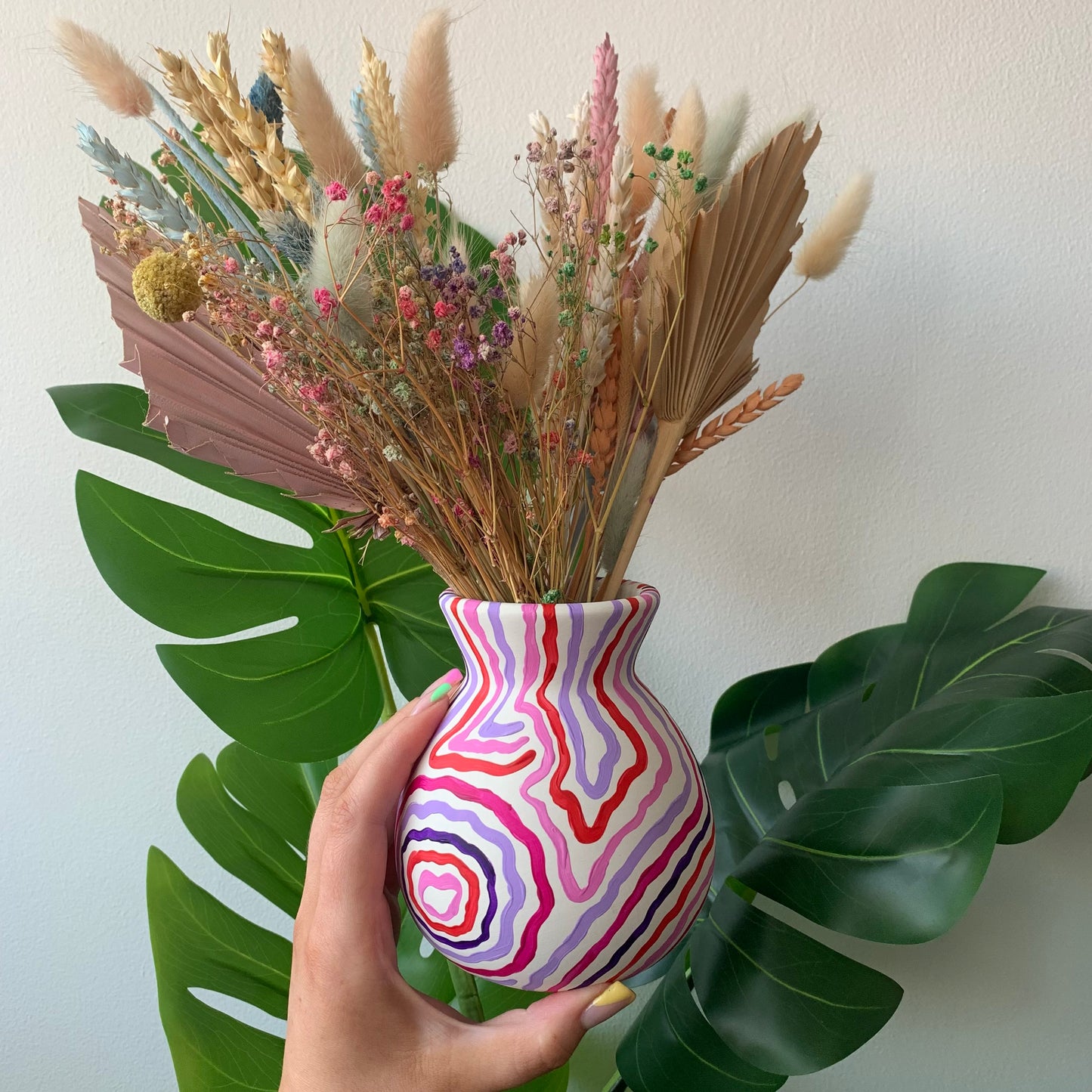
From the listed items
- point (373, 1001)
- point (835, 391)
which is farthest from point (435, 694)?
point (835, 391)

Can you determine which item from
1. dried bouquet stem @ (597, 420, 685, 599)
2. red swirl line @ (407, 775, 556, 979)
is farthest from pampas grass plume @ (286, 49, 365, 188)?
red swirl line @ (407, 775, 556, 979)

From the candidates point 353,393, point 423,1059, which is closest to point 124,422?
point 353,393

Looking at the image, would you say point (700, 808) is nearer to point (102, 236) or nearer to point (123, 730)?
point (102, 236)

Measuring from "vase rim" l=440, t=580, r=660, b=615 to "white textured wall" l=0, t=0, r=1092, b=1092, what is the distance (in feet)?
1.25

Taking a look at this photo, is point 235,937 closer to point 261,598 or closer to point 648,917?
point 261,598

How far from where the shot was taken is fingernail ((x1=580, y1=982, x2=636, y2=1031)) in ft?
1.67

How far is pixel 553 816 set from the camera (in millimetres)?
487

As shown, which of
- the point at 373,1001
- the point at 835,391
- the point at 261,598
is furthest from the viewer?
the point at 835,391

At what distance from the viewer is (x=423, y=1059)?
21.5 inches

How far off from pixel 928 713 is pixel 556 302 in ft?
1.59

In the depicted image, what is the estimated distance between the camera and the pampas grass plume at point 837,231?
572 mm

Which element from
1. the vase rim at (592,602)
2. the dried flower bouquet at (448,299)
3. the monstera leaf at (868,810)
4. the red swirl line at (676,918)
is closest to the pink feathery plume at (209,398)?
the dried flower bouquet at (448,299)

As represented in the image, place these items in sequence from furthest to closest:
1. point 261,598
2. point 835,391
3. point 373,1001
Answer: point 835,391 → point 261,598 → point 373,1001

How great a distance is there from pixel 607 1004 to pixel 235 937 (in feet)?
1.59
